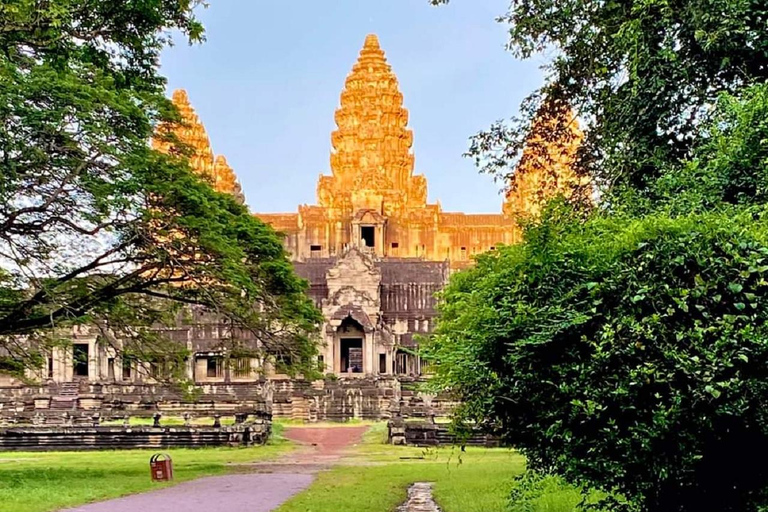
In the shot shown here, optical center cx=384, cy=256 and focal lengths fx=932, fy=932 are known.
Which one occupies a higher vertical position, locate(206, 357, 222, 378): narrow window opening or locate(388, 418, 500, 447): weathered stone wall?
locate(206, 357, 222, 378): narrow window opening

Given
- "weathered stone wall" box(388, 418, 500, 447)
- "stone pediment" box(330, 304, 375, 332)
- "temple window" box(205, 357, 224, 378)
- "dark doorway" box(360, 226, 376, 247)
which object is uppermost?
"dark doorway" box(360, 226, 376, 247)

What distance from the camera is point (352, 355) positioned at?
46.4m

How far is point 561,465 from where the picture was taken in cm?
711

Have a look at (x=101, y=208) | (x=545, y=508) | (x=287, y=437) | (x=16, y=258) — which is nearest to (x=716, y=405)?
(x=545, y=508)

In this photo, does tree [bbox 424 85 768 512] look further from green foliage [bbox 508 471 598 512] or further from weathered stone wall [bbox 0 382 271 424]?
weathered stone wall [bbox 0 382 271 424]

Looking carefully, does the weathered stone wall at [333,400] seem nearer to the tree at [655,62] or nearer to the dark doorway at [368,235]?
the tree at [655,62]

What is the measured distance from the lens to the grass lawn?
1174 centimetres

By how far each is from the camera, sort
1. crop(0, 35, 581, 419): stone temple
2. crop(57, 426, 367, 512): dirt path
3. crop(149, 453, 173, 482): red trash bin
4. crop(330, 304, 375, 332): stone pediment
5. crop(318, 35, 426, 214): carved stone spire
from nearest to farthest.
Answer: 1. crop(57, 426, 367, 512): dirt path
2. crop(149, 453, 173, 482): red trash bin
3. crop(0, 35, 581, 419): stone temple
4. crop(330, 304, 375, 332): stone pediment
5. crop(318, 35, 426, 214): carved stone spire

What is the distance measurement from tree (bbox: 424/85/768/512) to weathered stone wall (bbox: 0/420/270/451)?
18019mm

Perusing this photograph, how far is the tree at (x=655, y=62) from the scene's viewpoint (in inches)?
408

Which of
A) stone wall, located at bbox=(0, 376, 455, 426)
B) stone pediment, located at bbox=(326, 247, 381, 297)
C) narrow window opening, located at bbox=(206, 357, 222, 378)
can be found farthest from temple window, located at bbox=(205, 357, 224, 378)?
stone pediment, located at bbox=(326, 247, 381, 297)

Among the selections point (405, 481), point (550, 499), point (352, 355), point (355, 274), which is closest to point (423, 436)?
point (405, 481)

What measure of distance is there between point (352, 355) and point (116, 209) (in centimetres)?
3209

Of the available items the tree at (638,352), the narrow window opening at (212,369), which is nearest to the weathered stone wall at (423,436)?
the tree at (638,352)
